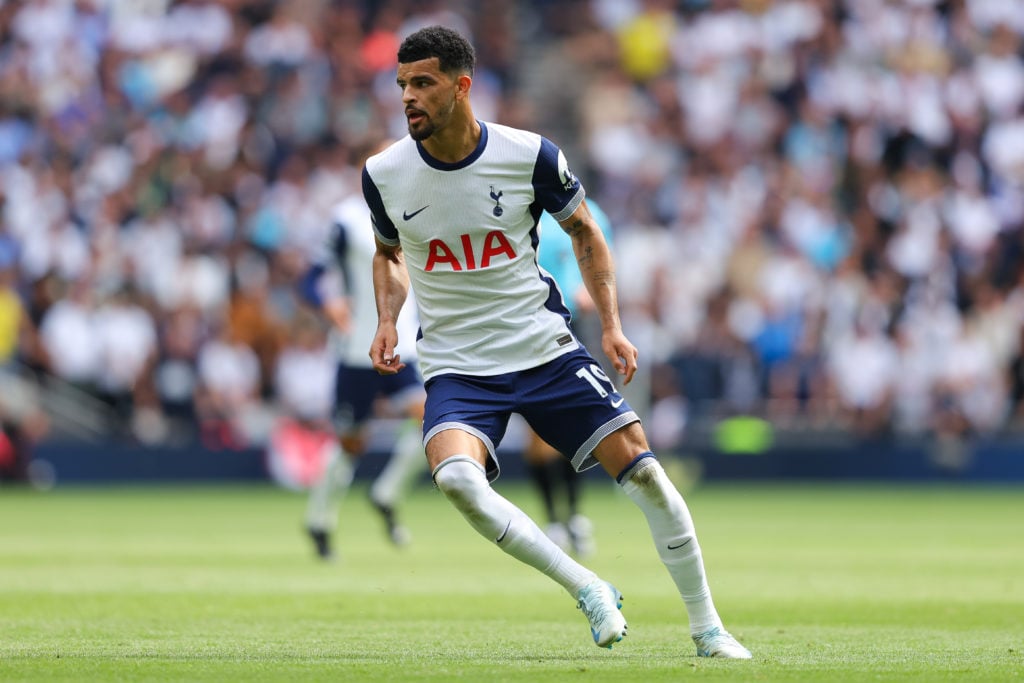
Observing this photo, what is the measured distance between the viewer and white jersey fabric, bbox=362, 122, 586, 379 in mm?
7410

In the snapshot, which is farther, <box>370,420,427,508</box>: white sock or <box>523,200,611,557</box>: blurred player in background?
<box>370,420,427,508</box>: white sock

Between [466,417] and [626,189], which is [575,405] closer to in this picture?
[466,417]

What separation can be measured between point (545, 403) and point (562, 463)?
632 centimetres

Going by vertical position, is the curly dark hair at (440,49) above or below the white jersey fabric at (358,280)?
above

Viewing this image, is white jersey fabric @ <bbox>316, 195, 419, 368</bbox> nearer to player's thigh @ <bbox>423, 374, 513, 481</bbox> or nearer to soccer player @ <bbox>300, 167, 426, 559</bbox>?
soccer player @ <bbox>300, 167, 426, 559</bbox>

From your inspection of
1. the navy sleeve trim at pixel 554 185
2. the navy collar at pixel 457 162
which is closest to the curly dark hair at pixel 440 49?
the navy collar at pixel 457 162

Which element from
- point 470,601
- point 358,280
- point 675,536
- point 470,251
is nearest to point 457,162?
point 470,251

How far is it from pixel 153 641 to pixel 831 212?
1850 centimetres

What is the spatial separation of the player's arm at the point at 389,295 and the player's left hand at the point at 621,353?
0.94 m

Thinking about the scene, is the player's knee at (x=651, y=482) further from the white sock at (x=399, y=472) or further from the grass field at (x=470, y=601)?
the white sock at (x=399, y=472)

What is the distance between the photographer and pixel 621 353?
23.7 feet

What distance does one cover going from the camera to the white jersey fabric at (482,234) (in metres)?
7.41

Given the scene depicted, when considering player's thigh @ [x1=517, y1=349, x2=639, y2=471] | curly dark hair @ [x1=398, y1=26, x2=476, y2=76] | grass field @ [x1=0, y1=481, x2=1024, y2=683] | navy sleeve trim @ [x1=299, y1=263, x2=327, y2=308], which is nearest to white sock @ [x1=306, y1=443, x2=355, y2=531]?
grass field @ [x1=0, y1=481, x2=1024, y2=683]

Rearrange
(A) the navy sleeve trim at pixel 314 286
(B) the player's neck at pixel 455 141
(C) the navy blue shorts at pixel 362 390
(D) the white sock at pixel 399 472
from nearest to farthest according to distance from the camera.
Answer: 1. (B) the player's neck at pixel 455 141
2. (C) the navy blue shorts at pixel 362 390
3. (D) the white sock at pixel 399 472
4. (A) the navy sleeve trim at pixel 314 286
